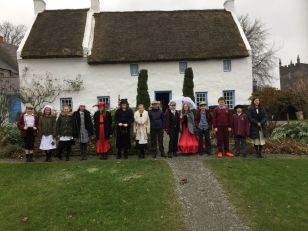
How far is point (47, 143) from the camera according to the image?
11344 millimetres

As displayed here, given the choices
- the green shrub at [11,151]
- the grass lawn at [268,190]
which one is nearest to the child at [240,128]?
the grass lawn at [268,190]

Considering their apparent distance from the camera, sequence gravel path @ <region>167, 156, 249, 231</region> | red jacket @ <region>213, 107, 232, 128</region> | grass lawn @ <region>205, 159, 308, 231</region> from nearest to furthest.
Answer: gravel path @ <region>167, 156, 249, 231</region>, grass lawn @ <region>205, 159, 308, 231</region>, red jacket @ <region>213, 107, 232, 128</region>

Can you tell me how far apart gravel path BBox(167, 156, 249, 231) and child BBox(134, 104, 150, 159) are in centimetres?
148

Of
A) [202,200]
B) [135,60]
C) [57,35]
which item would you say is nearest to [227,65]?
[135,60]

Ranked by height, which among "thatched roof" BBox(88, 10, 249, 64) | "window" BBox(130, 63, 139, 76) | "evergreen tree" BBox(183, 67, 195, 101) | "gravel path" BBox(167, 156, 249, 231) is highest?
"thatched roof" BBox(88, 10, 249, 64)

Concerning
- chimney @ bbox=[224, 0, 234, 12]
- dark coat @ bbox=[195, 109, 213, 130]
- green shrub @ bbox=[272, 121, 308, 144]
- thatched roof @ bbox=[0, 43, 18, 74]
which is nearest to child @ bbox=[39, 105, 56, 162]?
dark coat @ bbox=[195, 109, 213, 130]

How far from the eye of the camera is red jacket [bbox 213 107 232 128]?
38.7 feet

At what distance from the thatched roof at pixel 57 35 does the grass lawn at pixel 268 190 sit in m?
16.1

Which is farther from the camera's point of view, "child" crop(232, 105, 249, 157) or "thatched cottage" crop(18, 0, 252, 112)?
"thatched cottage" crop(18, 0, 252, 112)

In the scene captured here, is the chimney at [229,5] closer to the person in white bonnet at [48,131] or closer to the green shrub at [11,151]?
Result: the person in white bonnet at [48,131]

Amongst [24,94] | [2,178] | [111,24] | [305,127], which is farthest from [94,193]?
[111,24]

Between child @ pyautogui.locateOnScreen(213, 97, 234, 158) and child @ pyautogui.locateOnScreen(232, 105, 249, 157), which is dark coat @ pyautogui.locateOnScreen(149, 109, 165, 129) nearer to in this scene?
child @ pyautogui.locateOnScreen(213, 97, 234, 158)

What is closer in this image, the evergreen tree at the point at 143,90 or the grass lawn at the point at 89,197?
the grass lawn at the point at 89,197

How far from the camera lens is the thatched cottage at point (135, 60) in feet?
79.5
